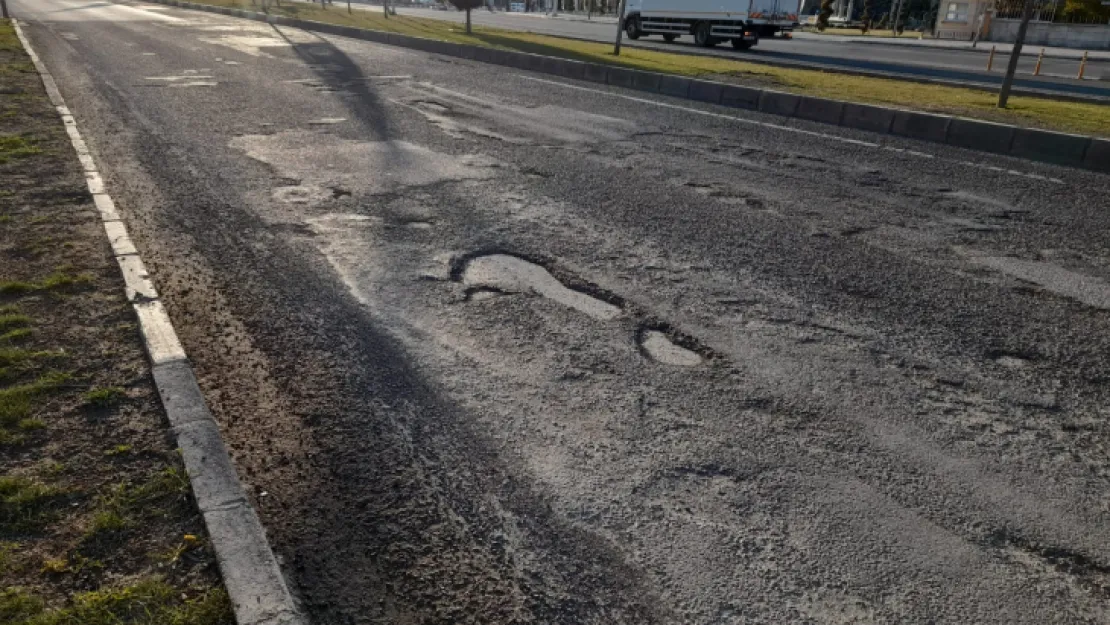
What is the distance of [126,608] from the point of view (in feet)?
6.42

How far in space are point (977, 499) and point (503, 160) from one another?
5353 mm

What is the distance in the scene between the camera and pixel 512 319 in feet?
12.7

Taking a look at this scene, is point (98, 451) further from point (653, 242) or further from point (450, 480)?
point (653, 242)

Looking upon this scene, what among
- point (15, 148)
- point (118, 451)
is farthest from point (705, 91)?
point (118, 451)

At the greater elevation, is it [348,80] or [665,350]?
[348,80]

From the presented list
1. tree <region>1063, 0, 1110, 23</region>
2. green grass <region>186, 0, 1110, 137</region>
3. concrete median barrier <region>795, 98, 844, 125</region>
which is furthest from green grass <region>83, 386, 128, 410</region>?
tree <region>1063, 0, 1110, 23</region>

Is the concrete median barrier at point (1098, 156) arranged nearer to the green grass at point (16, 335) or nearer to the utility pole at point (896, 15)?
the green grass at point (16, 335)

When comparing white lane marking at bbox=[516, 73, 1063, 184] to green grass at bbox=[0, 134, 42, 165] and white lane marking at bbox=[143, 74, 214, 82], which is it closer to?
white lane marking at bbox=[143, 74, 214, 82]

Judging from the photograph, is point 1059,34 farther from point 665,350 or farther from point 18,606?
point 18,606

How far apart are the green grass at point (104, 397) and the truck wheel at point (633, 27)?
27.7 m

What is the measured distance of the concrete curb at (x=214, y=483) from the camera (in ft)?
6.63

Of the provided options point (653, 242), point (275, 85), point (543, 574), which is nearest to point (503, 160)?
point (653, 242)

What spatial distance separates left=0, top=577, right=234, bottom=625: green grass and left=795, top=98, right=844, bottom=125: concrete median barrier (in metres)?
10.0

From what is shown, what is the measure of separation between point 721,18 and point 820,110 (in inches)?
631
